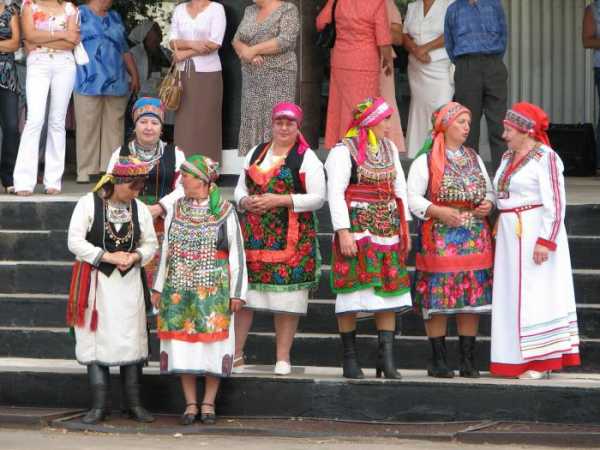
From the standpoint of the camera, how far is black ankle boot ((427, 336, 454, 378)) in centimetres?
929

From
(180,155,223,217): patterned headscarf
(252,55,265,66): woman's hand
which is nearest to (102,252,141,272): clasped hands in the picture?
(180,155,223,217): patterned headscarf

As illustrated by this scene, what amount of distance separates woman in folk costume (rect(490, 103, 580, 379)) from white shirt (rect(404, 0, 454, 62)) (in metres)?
3.59

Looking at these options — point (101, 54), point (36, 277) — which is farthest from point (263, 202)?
point (101, 54)

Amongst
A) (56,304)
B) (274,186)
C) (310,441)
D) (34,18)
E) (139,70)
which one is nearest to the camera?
(310,441)

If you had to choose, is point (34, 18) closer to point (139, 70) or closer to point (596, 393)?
point (139, 70)

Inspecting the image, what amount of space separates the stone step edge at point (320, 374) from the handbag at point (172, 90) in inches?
115

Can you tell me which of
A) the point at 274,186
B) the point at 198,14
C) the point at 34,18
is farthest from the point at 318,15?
the point at 274,186

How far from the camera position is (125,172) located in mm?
9312

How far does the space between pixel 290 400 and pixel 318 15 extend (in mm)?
4434

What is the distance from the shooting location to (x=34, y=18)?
1232 cm

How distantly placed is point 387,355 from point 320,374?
0.52m

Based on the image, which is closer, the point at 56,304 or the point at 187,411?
the point at 187,411

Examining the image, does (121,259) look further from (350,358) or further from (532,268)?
(532,268)

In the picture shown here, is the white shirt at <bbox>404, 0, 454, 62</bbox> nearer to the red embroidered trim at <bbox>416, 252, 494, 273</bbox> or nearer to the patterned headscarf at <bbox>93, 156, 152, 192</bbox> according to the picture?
the red embroidered trim at <bbox>416, 252, 494, 273</bbox>
